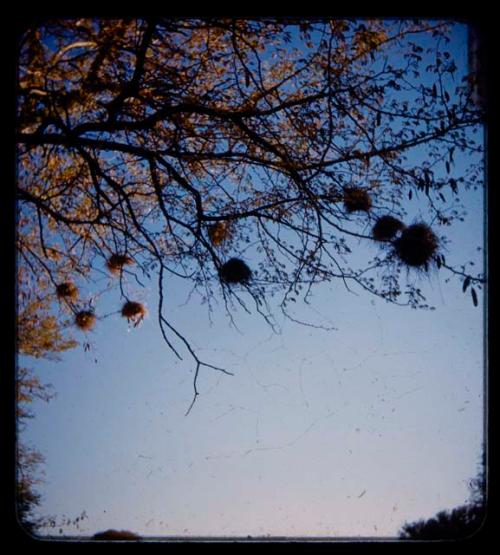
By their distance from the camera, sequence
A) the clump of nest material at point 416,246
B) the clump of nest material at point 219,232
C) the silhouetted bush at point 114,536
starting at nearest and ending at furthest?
the silhouetted bush at point 114,536 → the clump of nest material at point 416,246 → the clump of nest material at point 219,232

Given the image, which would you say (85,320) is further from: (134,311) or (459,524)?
(459,524)

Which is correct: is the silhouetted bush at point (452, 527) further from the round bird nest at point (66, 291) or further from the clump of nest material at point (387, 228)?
the round bird nest at point (66, 291)

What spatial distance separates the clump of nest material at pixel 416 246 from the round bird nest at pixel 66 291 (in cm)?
165

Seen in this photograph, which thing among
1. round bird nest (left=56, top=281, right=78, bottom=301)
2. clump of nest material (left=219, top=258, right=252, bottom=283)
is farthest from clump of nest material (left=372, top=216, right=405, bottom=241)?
round bird nest (left=56, top=281, right=78, bottom=301)

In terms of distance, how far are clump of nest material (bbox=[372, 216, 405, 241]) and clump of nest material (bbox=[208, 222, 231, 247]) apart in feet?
2.64

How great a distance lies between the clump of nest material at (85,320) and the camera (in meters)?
2.26

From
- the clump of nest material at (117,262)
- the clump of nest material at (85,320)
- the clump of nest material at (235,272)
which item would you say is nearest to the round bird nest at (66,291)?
the clump of nest material at (85,320)

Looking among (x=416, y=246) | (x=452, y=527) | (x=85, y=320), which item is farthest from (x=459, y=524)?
(x=85, y=320)

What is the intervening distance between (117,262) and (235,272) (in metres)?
0.63

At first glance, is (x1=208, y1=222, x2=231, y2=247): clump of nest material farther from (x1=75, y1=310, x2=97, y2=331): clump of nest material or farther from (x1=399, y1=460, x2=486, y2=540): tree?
(x1=399, y1=460, x2=486, y2=540): tree

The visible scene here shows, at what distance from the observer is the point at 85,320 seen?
7.43 feet

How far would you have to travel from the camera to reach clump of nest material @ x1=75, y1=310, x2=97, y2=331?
2260 millimetres

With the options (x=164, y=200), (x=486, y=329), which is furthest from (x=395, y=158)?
(x=164, y=200)

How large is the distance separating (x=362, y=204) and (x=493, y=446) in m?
1.29
